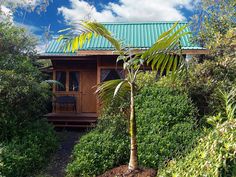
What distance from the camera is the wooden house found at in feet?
32.9

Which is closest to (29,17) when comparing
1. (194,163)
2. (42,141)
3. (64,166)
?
(42,141)

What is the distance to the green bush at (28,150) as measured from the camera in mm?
5336

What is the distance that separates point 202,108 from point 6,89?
5.24 m

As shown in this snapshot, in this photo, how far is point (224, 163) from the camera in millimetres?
3152

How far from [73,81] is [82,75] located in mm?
527

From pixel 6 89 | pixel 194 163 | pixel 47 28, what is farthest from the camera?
pixel 47 28

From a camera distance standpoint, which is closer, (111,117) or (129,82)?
(129,82)

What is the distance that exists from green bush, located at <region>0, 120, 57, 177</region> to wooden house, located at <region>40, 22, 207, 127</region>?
2521mm

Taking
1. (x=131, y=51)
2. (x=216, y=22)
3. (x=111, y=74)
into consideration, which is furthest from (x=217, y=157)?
(x=111, y=74)

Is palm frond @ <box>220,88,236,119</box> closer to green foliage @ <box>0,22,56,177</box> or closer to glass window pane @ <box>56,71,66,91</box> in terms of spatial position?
green foliage @ <box>0,22,56,177</box>

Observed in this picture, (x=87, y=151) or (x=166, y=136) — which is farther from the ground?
(x=166, y=136)

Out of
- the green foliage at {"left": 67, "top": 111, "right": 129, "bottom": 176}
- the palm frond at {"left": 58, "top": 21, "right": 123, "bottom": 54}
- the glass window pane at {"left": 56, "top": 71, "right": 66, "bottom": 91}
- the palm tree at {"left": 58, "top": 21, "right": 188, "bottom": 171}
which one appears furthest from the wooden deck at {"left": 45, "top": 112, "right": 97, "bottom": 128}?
the palm frond at {"left": 58, "top": 21, "right": 123, "bottom": 54}

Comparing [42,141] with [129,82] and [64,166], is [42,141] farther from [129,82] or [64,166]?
[129,82]

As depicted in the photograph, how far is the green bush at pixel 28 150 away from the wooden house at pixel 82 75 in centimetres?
252
